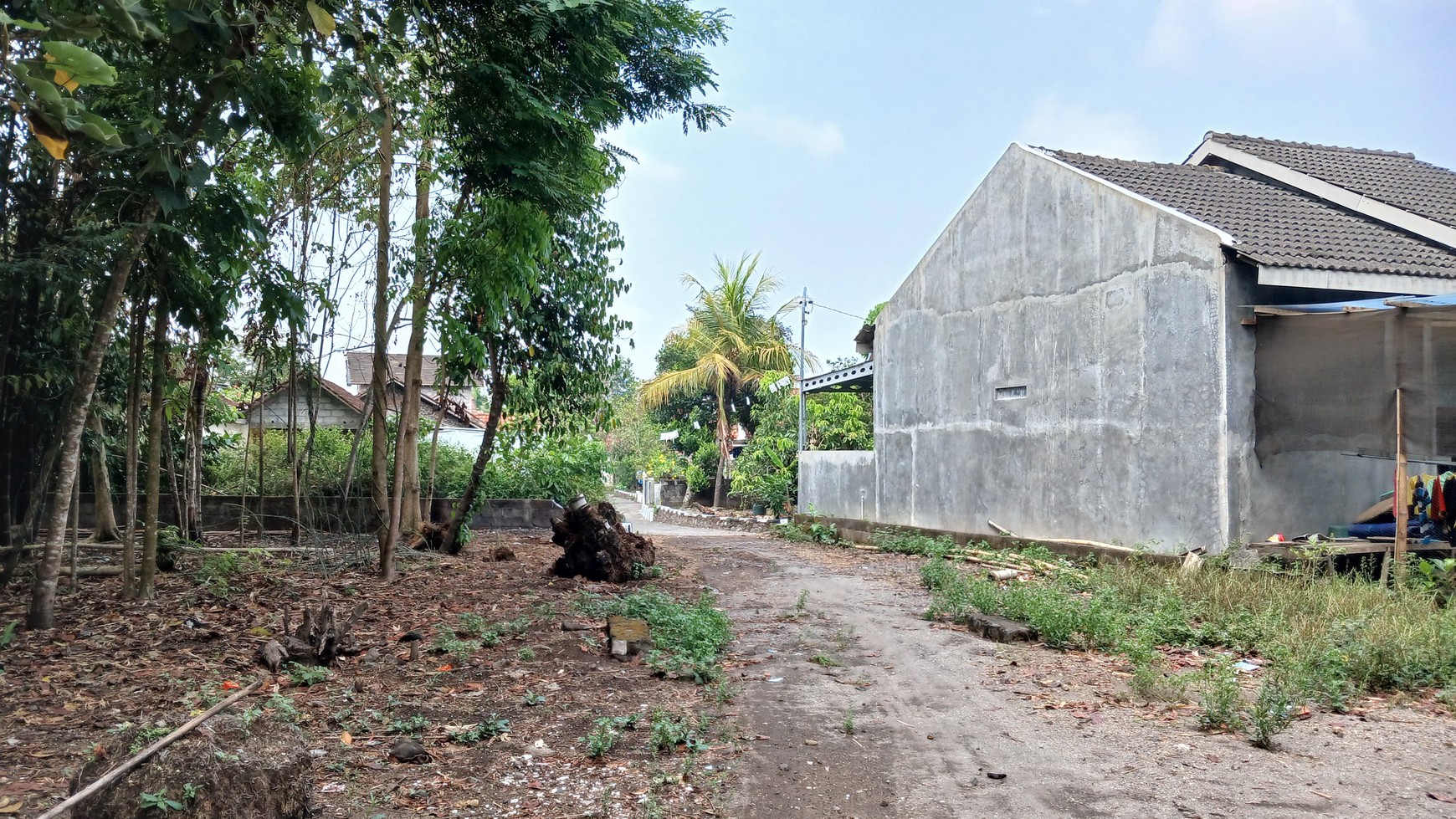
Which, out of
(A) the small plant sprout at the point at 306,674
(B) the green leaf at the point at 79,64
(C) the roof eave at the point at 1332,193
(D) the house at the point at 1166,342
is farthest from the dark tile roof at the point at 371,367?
(C) the roof eave at the point at 1332,193

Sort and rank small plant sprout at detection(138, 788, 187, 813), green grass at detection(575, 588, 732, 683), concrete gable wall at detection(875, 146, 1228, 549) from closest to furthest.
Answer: small plant sprout at detection(138, 788, 187, 813) < green grass at detection(575, 588, 732, 683) < concrete gable wall at detection(875, 146, 1228, 549)

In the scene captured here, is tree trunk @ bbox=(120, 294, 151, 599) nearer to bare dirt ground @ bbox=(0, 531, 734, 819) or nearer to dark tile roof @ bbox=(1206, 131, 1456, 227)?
bare dirt ground @ bbox=(0, 531, 734, 819)

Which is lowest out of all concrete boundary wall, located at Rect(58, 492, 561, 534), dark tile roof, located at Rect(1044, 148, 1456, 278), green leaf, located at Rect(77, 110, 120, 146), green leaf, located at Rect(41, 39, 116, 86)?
concrete boundary wall, located at Rect(58, 492, 561, 534)

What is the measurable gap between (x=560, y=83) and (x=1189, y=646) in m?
6.88

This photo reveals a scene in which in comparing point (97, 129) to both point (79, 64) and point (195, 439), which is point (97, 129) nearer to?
point (79, 64)

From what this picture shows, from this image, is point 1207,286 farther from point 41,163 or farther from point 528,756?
point 41,163

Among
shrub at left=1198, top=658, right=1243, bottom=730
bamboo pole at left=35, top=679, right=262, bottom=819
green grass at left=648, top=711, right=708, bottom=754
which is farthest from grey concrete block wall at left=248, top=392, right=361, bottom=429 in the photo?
shrub at left=1198, top=658, right=1243, bottom=730

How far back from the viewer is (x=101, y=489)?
11.1 metres

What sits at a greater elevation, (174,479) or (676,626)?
(174,479)

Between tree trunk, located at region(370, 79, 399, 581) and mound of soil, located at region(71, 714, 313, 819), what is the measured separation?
5.74m

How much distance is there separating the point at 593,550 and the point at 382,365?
3.24 meters

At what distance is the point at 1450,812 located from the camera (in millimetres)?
4098

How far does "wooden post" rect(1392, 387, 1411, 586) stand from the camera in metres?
8.68

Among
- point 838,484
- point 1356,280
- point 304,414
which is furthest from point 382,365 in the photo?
point 304,414
